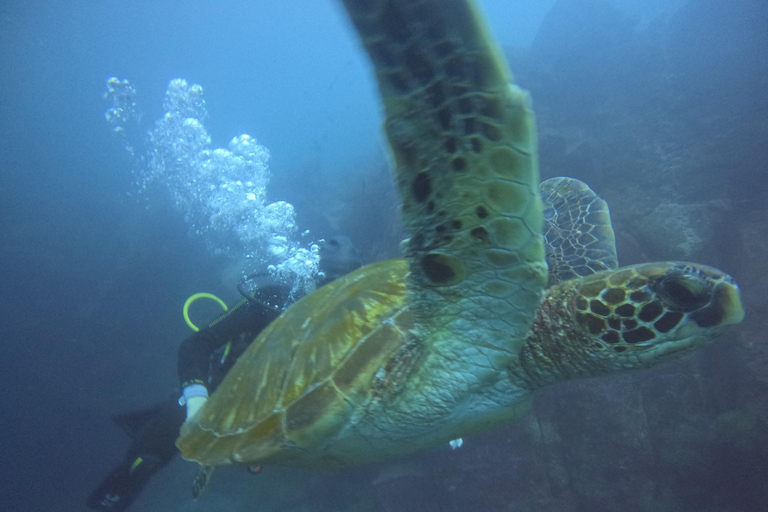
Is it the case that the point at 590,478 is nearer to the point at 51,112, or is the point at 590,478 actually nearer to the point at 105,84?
the point at 51,112

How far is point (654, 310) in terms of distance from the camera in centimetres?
108

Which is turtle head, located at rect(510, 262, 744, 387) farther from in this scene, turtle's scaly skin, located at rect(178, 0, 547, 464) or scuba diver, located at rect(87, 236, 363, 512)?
scuba diver, located at rect(87, 236, 363, 512)

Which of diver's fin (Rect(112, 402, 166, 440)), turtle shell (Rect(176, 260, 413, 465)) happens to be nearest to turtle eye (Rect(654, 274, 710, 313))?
turtle shell (Rect(176, 260, 413, 465))

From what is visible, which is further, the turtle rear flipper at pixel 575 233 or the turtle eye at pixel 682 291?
the turtle rear flipper at pixel 575 233

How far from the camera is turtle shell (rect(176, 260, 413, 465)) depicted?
128 centimetres

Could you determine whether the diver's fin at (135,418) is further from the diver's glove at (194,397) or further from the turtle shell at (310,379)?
the turtle shell at (310,379)

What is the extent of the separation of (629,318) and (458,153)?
922mm

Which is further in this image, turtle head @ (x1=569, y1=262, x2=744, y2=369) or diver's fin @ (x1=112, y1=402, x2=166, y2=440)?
diver's fin @ (x1=112, y1=402, x2=166, y2=440)

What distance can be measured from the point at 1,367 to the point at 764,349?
13723 mm

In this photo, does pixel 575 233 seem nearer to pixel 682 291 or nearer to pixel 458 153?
pixel 682 291

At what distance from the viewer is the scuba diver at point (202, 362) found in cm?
279

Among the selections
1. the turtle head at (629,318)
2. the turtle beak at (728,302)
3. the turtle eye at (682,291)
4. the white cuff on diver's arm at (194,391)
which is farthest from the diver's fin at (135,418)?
the turtle beak at (728,302)

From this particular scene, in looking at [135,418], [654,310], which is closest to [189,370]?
[135,418]

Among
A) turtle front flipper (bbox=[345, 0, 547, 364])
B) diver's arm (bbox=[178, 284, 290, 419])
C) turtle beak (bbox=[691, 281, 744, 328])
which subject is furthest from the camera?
diver's arm (bbox=[178, 284, 290, 419])
